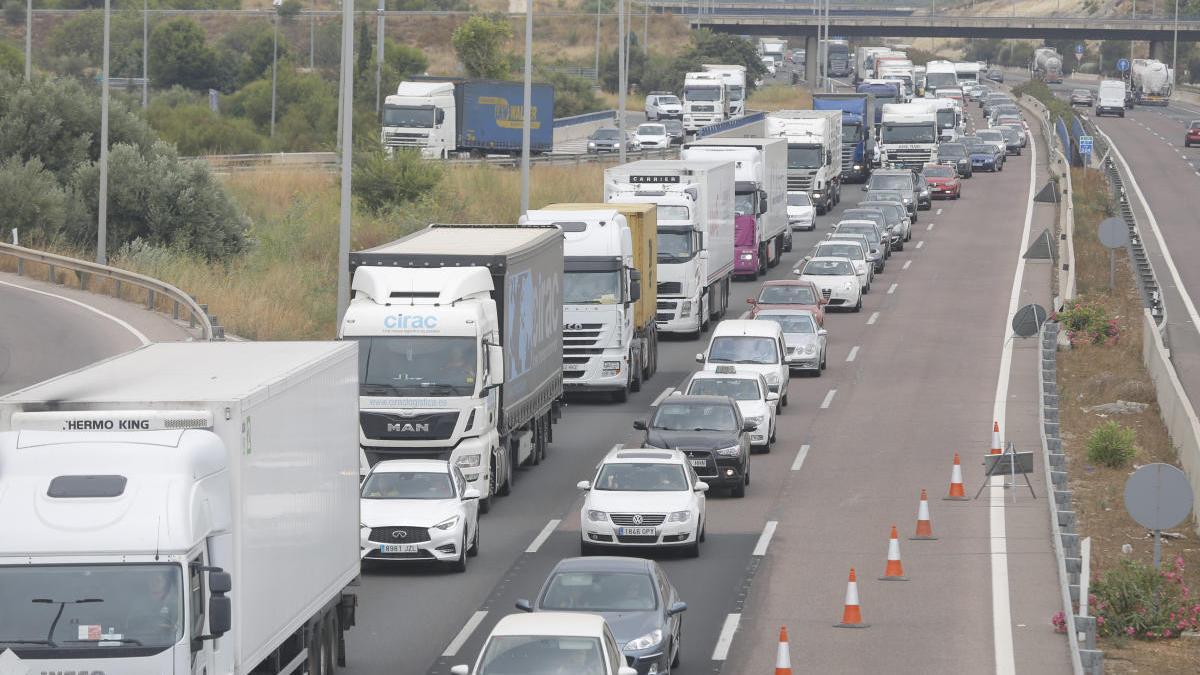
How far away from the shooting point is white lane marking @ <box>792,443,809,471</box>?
31766mm

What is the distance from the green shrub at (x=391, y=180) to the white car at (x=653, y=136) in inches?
1251

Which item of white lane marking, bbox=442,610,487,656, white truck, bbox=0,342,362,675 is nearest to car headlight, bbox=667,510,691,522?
white lane marking, bbox=442,610,487,656

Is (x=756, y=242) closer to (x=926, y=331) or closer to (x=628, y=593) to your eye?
(x=926, y=331)

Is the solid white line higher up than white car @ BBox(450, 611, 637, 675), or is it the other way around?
white car @ BBox(450, 611, 637, 675)

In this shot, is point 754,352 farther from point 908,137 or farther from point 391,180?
point 908,137

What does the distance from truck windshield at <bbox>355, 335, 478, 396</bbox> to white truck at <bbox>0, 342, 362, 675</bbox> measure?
10257mm

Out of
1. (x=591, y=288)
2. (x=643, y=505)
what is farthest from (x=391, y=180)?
(x=643, y=505)

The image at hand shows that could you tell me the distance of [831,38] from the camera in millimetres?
186875

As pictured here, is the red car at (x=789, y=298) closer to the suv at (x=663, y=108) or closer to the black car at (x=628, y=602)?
the black car at (x=628, y=602)

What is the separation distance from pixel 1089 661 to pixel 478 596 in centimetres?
766

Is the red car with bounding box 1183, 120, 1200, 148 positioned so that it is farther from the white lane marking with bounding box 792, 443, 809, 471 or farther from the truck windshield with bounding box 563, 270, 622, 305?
the white lane marking with bounding box 792, 443, 809, 471

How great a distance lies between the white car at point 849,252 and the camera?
174 ft

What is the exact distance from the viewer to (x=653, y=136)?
9350 centimetres

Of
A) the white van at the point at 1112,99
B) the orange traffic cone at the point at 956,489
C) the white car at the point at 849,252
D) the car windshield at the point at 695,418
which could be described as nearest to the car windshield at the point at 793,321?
the car windshield at the point at 695,418
